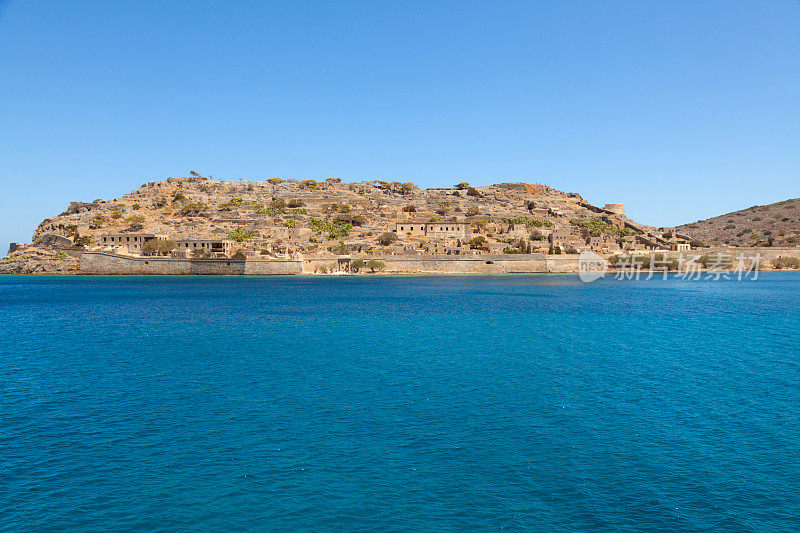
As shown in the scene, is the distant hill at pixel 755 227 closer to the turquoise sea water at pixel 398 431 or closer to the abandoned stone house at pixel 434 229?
the abandoned stone house at pixel 434 229

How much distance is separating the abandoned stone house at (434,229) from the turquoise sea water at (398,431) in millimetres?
68938

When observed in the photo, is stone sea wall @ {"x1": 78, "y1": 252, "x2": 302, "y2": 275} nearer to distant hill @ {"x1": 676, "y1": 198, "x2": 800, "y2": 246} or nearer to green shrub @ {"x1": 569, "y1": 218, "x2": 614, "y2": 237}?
green shrub @ {"x1": 569, "y1": 218, "x2": 614, "y2": 237}

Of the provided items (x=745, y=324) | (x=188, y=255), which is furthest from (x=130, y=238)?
(x=745, y=324)

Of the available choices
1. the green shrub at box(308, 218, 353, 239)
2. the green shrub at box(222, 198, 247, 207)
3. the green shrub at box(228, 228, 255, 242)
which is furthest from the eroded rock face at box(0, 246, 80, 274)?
the green shrub at box(308, 218, 353, 239)

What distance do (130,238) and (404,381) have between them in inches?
3263

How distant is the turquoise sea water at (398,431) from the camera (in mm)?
9383

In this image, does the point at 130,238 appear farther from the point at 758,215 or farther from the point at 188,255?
the point at 758,215

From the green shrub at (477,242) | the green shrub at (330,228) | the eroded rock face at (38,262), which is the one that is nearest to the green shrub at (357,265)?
the green shrub at (330,228)

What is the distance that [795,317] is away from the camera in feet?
119
